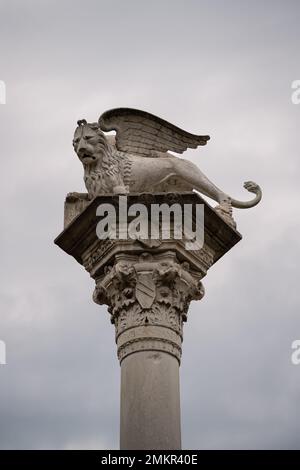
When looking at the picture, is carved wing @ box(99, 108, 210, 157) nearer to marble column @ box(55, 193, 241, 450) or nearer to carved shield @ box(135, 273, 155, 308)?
marble column @ box(55, 193, 241, 450)

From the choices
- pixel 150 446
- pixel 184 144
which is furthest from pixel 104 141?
pixel 150 446

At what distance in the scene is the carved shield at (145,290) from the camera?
15.3 metres

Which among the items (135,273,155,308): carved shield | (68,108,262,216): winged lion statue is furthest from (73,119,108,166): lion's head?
(135,273,155,308): carved shield

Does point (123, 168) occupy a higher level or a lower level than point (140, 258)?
higher

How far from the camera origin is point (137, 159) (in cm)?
1711

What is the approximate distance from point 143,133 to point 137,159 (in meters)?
0.89

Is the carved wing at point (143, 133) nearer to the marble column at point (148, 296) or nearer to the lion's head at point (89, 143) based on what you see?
the lion's head at point (89, 143)

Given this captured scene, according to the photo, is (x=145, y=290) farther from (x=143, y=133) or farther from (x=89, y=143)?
(x=143, y=133)

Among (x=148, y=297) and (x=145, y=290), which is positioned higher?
(x=145, y=290)

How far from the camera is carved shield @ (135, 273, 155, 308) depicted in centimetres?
1528

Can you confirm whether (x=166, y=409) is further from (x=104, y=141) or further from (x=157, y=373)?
(x=104, y=141)

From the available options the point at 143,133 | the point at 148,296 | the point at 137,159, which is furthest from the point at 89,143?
the point at 148,296

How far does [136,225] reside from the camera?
1581 centimetres

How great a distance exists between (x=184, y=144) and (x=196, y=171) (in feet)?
3.35
